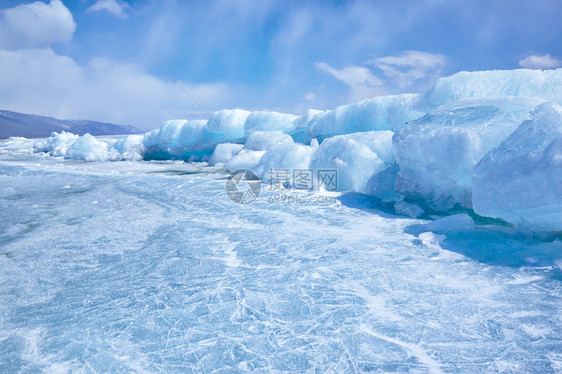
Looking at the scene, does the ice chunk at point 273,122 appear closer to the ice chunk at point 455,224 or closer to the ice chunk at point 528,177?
the ice chunk at point 455,224

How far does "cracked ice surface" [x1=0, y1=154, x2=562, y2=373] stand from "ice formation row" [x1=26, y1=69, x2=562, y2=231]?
0.49m

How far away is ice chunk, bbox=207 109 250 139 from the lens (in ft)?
39.8

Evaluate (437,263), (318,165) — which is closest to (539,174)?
(437,263)

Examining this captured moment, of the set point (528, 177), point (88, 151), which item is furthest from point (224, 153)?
point (528, 177)

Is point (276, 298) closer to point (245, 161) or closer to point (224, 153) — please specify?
point (245, 161)

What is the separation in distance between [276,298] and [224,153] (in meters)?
9.78

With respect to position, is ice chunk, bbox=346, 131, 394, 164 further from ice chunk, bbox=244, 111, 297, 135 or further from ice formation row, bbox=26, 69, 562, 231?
ice chunk, bbox=244, 111, 297, 135

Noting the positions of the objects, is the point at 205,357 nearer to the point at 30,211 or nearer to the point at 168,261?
the point at 168,261

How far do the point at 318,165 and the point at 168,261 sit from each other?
168 inches

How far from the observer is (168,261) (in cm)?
313

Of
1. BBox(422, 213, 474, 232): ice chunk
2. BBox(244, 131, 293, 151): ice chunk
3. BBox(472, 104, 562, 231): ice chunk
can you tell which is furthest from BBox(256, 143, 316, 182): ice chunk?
BBox(472, 104, 562, 231): ice chunk

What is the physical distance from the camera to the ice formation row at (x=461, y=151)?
3.16m

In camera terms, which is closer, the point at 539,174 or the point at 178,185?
the point at 539,174

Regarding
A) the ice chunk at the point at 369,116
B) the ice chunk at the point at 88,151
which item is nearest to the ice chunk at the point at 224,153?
the ice chunk at the point at 369,116
